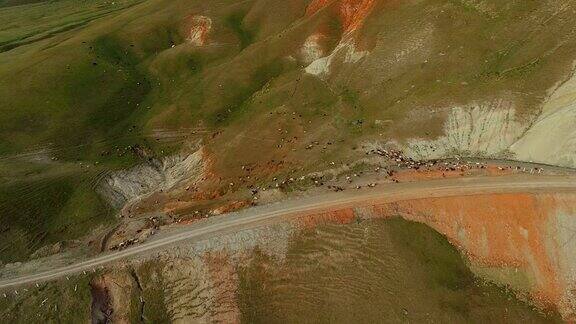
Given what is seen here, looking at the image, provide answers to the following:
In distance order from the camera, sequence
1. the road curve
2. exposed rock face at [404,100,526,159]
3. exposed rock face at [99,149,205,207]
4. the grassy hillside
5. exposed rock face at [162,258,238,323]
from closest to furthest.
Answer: exposed rock face at [162,258,238,323], the road curve, exposed rock face at [404,100,526,159], the grassy hillside, exposed rock face at [99,149,205,207]

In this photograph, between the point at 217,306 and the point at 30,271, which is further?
the point at 30,271

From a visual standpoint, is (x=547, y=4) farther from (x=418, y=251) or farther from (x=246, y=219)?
(x=246, y=219)

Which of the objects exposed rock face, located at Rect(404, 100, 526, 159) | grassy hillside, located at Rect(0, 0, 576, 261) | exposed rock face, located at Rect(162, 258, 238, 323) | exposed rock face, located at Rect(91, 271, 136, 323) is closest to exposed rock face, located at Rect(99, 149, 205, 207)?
grassy hillside, located at Rect(0, 0, 576, 261)

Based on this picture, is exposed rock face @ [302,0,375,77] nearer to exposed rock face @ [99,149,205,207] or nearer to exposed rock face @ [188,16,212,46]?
exposed rock face @ [188,16,212,46]

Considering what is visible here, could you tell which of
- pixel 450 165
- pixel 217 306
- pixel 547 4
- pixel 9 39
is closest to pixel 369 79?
pixel 450 165

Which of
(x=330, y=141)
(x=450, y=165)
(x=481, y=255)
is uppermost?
(x=330, y=141)

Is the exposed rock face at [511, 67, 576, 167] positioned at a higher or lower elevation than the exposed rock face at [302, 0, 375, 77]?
lower

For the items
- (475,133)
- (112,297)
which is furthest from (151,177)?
(475,133)
